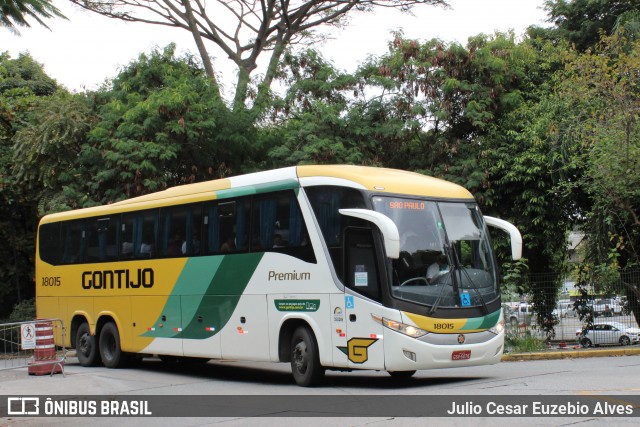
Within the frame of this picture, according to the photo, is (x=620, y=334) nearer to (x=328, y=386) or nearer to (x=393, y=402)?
(x=328, y=386)

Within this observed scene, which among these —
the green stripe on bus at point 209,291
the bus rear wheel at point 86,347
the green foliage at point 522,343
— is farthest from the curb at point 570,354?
the bus rear wheel at point 86,347

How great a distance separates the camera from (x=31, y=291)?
33625mm

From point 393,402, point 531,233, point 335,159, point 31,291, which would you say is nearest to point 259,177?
point 393,402

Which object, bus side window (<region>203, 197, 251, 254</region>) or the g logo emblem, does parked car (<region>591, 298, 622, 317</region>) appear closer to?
bus side window (<region>203, 197, 251, 254</region>)

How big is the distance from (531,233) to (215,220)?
1215 cm

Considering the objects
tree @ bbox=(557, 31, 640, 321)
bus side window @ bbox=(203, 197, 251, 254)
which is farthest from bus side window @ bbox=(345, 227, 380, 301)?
tree @ bbox=(557, 31, 640, 321)

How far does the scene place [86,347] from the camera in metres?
20.3

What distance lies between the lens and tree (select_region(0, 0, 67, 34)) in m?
7.86

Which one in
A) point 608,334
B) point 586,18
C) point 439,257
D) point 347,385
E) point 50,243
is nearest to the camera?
point 439,257

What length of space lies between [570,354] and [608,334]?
417cm

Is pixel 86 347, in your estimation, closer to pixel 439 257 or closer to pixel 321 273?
pixel 321 273

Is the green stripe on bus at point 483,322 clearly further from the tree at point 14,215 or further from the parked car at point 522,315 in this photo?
the tree at point 14,215

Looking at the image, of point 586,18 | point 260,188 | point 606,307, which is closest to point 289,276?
point 260,188

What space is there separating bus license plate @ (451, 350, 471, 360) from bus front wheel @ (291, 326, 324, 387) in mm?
2247
